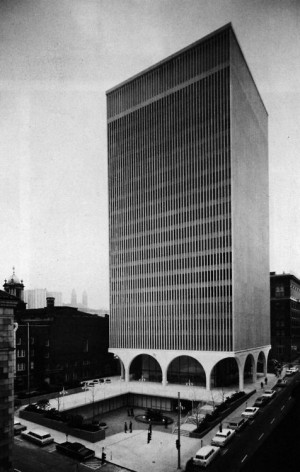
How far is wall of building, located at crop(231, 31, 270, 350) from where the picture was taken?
285 ft

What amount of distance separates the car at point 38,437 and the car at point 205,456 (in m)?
17.1

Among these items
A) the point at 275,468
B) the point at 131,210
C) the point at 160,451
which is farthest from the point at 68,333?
the point at 275,468

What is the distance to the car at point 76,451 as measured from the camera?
140ft

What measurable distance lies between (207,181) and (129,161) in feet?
77.0

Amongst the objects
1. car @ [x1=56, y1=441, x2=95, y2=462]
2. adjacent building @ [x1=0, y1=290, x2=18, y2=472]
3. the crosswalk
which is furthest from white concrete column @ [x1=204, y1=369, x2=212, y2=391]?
adjacent building @ [x1=0, y1=290, x2=18, y2=472]

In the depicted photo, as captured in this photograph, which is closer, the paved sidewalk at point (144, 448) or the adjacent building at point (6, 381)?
the adjacent building at point (6, 381)

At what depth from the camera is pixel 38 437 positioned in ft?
158

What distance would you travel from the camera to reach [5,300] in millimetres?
30938

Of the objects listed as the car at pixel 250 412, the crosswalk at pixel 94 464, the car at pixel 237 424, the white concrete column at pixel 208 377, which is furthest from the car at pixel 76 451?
the white concrete column at pixel 208 377

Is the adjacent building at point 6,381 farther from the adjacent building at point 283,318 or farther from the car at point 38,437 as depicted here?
the adjacent building at point 283,318

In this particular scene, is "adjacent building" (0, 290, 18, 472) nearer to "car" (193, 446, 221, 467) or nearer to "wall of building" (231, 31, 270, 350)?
"car" (193, 446, 221, 467)

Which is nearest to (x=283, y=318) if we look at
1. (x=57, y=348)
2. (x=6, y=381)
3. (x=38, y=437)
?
(x=57, y=348)

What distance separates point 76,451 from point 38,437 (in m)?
7.12

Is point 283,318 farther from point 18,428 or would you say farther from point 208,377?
point 18,428
